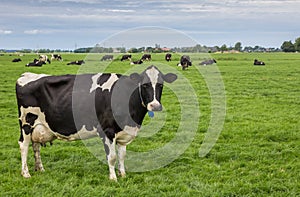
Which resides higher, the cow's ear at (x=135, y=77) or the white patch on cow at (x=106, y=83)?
the cow's ear at (x=135, y=77)

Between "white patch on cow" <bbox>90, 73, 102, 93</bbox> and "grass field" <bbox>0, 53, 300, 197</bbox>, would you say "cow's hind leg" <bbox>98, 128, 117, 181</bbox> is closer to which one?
"grass field" <bbox>0, 53, 300, 197</bbox>

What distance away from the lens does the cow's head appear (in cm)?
603

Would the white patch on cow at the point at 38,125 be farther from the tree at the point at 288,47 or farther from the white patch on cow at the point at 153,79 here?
the tree at the point at 288,47

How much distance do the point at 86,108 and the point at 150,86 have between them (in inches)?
45.7

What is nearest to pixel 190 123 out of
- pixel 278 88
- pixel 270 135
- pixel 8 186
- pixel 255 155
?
pixel 270 135

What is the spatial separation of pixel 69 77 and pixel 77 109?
2.06ft

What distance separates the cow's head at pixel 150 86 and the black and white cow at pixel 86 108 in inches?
0.6

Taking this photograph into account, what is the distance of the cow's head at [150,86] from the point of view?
603cm

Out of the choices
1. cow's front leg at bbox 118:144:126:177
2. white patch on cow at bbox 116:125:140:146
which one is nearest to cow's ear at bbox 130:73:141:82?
white patch on cow at bbox 116:125:140:146

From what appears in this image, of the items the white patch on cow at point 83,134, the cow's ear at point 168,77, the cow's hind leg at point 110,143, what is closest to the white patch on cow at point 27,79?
the white patch on cow at point 83,134

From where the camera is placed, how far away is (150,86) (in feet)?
20.0

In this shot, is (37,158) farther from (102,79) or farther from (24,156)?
(102,79)

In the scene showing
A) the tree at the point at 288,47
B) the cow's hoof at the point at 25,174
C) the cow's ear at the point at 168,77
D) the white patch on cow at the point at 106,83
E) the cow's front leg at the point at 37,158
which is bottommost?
the cow's hoof at the point at 25,174

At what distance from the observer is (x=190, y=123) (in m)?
11.2
